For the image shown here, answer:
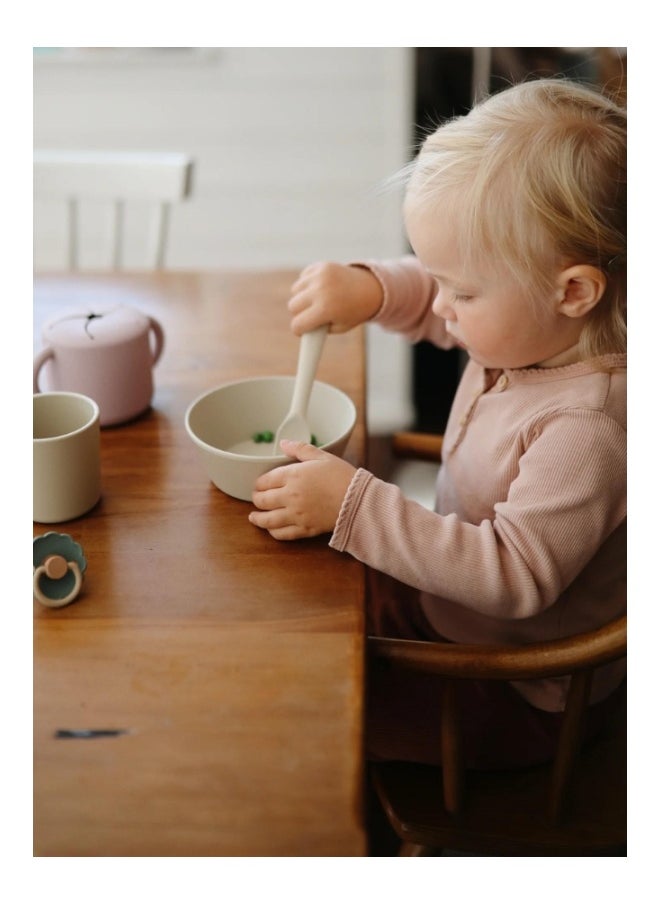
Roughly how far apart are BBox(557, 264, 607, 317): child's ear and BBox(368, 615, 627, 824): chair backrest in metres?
0.28

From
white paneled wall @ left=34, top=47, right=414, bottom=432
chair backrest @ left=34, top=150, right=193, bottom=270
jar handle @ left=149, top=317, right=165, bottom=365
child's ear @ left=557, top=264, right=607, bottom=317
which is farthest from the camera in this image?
white paneled wall @ left=34, top=47, right=414, bottom=432

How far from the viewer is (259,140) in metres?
2.56

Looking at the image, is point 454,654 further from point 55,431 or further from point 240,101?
point 240,101

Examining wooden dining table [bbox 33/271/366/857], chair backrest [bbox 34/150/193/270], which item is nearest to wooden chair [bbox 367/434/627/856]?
wooden dining table [bbox 33/271/366/857]

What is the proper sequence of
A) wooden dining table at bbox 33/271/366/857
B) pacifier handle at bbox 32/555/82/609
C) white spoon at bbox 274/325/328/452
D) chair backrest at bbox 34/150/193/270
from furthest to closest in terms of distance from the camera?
chair backrest at bbox 34/150/193/270, white spoon at bbox 274/325/328/452, pacifier handle at bbox 32/555/82/609, wooden dining table at bbox 33/271/366/857

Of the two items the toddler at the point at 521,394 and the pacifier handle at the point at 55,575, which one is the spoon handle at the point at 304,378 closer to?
the toddler at the point at 521,394

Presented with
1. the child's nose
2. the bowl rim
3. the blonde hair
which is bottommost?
the bowl rim

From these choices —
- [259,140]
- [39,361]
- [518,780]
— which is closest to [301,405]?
[39,361]

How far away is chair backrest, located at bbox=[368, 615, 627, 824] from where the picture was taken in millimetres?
777

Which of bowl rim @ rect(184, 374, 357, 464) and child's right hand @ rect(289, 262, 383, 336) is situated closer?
bowl rim @ rect(184, 374, 357, 464)

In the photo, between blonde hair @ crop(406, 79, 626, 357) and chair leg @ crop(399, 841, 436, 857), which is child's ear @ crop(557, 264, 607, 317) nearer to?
blonde hair @ crop(406, 79, 626, 357)

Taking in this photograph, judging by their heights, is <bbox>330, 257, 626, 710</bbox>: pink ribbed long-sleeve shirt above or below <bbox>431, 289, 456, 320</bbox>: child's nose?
below

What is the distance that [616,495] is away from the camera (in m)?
0.82
